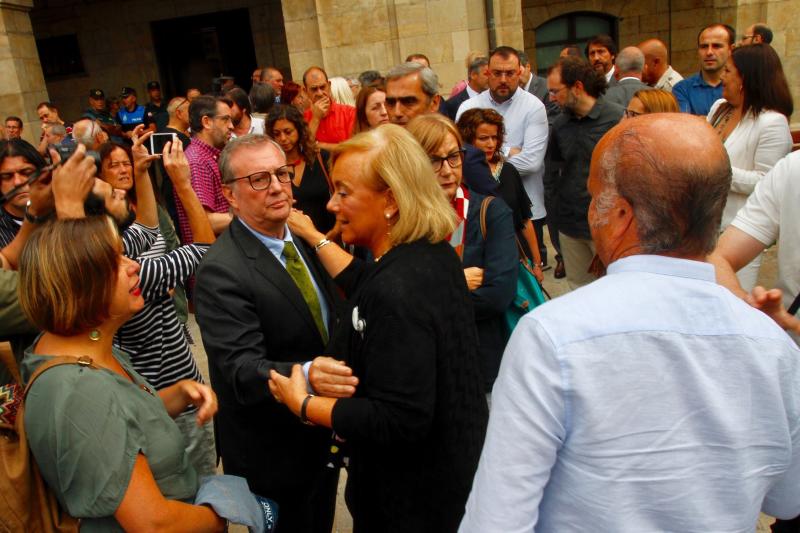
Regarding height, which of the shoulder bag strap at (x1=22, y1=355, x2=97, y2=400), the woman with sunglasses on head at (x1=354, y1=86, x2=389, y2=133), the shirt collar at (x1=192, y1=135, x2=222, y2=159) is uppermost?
the woman with sunglasses on head at (x1=354, y1=86, x2=389, y2=133)

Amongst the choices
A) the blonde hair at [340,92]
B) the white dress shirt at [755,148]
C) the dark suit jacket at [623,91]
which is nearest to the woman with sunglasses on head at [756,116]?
the white dress shirt at [755,148]

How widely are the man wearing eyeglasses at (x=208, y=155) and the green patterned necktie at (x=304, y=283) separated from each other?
6.03ft

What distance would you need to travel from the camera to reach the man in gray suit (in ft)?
19.0

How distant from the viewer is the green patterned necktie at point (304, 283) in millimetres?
2348

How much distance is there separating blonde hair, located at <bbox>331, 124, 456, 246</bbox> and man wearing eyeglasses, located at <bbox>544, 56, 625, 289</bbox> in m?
2.99

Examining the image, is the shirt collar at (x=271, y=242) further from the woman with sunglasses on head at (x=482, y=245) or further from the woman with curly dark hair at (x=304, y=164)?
the woman with curly dark hair at (x=304, y=164)

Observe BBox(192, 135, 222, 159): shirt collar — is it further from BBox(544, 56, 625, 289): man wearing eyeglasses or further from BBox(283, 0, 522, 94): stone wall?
BBox(283, 0, 522, 94): stone wall

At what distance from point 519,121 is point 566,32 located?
9.19m

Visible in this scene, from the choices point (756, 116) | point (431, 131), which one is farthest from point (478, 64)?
point (431, 131)

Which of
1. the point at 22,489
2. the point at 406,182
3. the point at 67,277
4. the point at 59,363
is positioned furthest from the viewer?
the point at 406,182

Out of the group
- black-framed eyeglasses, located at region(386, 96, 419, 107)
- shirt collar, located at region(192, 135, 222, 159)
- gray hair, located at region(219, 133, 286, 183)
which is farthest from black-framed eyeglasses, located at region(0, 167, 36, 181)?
black-framed eyeglasses, located at region(386, 96, 419, 107)

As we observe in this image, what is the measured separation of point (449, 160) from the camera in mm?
2820

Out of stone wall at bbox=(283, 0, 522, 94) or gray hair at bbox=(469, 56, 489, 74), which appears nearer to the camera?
gray hair at bbox=(469, 56, 489, 74)

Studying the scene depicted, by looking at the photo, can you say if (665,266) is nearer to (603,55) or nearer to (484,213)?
(484,213)
